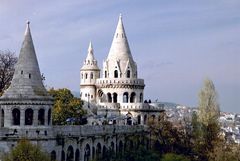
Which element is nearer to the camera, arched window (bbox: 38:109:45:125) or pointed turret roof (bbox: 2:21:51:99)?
pointed turret roof (bbox: 2:21:51:99)

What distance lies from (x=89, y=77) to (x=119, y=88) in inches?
212

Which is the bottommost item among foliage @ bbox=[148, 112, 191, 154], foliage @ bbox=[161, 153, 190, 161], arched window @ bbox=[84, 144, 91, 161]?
foliage @ bbox=[161, 153, 190, 161]

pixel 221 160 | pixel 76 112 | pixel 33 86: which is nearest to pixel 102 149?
pixel 76 112

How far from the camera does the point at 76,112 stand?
65.9m

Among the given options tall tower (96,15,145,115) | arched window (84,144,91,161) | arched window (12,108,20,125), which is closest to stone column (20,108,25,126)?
arched window (12,108,20,125)

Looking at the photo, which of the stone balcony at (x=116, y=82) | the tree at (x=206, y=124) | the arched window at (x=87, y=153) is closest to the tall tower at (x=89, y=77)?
the stone balcony at (x=116, y=82)

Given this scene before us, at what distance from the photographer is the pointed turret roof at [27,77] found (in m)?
47.2

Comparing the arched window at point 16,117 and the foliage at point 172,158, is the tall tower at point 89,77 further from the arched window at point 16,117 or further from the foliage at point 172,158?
the arched window at point 16,117

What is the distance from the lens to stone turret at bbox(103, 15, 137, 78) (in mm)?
79750

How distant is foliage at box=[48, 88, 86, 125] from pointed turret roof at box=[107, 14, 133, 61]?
45.1 ft

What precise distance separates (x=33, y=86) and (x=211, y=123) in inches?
1217

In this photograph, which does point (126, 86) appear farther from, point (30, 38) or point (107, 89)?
point (30, 38)

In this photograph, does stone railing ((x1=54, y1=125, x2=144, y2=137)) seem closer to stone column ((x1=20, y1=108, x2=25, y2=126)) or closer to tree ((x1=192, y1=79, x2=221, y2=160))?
stone column ((x1=20, y1=108, x2=25, y2=126))

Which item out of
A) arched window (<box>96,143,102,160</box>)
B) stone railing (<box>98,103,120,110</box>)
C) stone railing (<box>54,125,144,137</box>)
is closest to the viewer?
stone railing (<box>54,125,144,137</box>)
